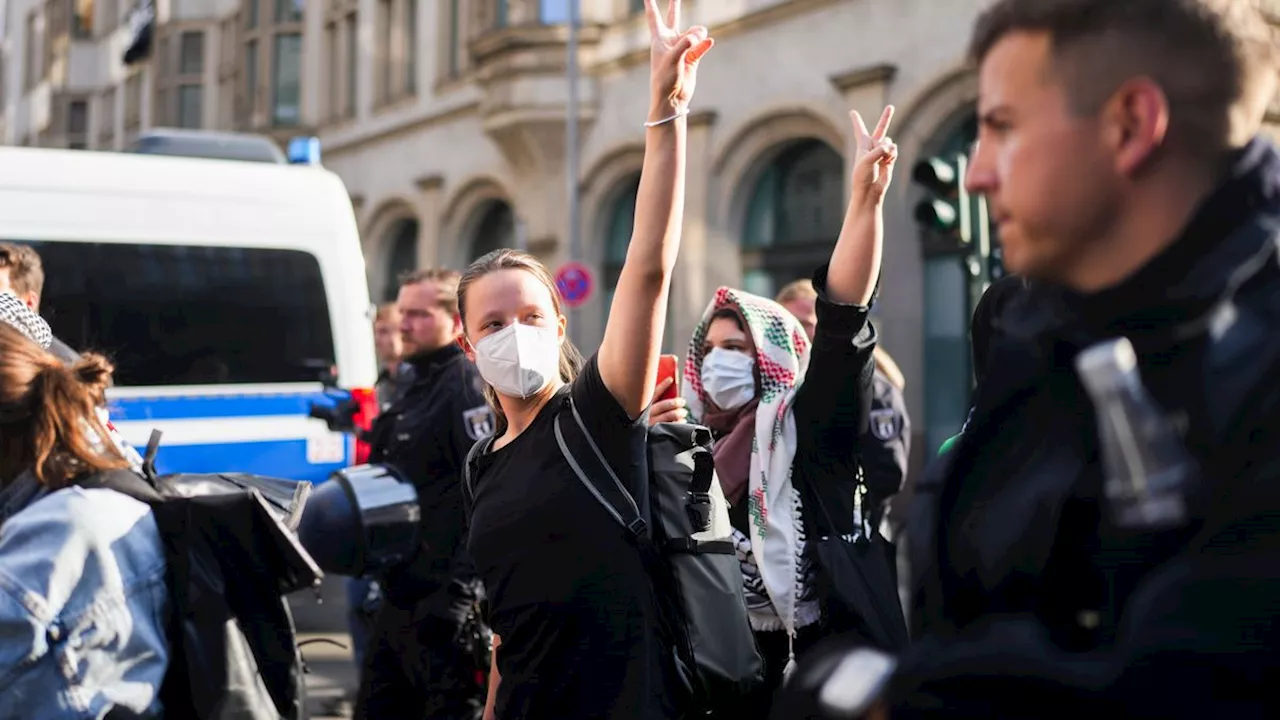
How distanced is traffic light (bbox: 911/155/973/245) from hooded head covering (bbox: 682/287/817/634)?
219 inches

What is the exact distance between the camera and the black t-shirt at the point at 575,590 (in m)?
2.51

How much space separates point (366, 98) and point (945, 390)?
15.1 metres

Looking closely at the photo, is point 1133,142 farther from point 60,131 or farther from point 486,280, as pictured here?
point 60,131

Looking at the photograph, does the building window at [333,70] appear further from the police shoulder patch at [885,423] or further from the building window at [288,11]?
the police shoulder patch at [885,423]

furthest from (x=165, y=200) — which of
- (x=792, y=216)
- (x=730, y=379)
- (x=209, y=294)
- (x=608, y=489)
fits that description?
(x=792, y=216)

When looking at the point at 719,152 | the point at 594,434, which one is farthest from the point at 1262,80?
the point at 719,152

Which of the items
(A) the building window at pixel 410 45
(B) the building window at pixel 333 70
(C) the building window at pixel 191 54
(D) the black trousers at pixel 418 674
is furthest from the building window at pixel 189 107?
(D) the black trousers at pixel 418 674

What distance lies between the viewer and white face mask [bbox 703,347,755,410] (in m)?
3.81

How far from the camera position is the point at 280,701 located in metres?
2.54

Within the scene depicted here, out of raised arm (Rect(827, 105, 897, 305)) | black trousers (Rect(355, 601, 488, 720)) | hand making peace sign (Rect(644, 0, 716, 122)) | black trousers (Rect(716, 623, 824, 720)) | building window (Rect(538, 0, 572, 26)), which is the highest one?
building window (Rect(538, 0, 572, 26))

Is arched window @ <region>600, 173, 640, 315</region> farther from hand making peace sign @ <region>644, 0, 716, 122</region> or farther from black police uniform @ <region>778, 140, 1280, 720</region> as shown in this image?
black police uniform @ <region>778, 140, 1280, 720</region>

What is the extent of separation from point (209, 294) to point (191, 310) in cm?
14

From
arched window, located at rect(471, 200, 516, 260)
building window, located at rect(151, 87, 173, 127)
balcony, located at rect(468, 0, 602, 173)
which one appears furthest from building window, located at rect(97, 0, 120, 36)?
balcony, located at rect(468, 0, 602, 173)

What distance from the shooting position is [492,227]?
24062 millimetres
